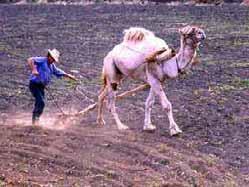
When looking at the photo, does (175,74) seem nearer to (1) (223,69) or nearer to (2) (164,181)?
(2) (164,181)

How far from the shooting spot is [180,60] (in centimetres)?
1161

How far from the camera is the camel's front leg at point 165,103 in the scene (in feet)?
36.7

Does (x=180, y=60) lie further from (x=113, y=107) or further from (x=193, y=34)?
(x=113, y=107)

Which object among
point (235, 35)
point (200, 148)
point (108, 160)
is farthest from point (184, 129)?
point (235, 35)

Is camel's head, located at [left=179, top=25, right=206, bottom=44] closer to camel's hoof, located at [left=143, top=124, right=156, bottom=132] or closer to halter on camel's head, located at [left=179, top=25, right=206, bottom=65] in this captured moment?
halter on camel's head, located at [left=179, top=25, right=206, bottom=65]

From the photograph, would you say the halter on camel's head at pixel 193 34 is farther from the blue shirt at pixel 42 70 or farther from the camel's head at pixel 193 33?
the blue shirt at pixel 42 70

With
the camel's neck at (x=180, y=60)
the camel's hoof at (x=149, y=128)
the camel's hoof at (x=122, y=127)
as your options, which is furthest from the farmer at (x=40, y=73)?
the camel's neck at (x=180, y=60)

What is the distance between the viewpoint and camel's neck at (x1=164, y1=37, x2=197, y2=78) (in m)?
11.6

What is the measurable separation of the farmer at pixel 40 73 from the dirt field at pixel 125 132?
34 centimetres

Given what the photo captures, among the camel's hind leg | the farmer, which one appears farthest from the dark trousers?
the camel's hind leg

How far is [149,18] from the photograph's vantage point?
92.9 ft

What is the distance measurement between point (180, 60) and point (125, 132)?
1364 mm

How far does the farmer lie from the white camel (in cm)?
95

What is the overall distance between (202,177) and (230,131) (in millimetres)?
2455
